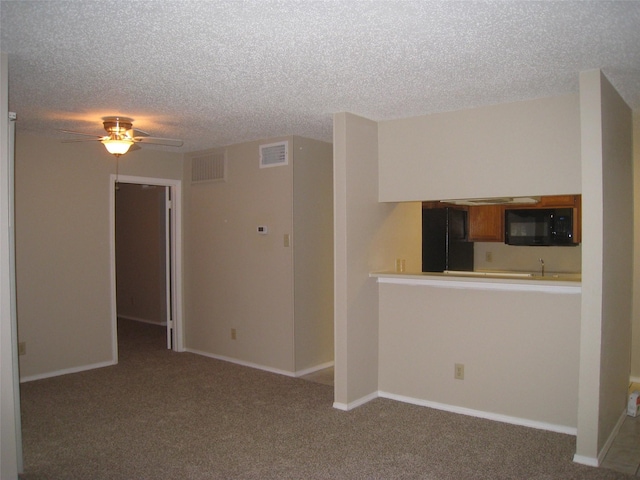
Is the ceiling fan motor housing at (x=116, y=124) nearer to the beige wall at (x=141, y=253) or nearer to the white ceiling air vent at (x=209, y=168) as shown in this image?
the white ceiling air vent at (x=209, y=168)

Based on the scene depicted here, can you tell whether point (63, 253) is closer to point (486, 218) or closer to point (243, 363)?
point (243, 363)

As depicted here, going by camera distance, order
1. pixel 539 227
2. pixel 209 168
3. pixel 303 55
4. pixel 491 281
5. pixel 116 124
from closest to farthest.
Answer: pixel 303 55 < pixel 491 281 < pixel 116 124 < pixel 539 227 < pixel 209 168

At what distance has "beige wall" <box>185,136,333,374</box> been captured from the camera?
5262 millimetres

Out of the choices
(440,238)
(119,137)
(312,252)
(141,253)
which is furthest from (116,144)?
(141,253)

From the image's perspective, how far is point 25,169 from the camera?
5039mm

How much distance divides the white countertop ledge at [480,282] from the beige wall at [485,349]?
38 mm

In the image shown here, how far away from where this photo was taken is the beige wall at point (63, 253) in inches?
199

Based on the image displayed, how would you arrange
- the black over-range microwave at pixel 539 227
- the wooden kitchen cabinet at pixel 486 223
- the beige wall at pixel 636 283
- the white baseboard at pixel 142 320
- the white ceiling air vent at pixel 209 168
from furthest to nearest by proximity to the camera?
1. the white baseboard at pixel 142 320
2. the wooden kitchen cabinet at pixel 486 223
3. the white ceiling air vent at pixel 209 168
4. the black over-range microwave at pixel 539 227
5. the beige wall at pixel 636 283

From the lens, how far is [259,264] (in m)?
5.51

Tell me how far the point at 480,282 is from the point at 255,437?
6.61 feet

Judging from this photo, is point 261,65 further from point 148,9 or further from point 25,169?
point 25,169

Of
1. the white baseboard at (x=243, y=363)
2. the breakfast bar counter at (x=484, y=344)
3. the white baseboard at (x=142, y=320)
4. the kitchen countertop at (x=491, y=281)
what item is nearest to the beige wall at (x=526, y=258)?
the kitchen countertop at (x=491, y=281)

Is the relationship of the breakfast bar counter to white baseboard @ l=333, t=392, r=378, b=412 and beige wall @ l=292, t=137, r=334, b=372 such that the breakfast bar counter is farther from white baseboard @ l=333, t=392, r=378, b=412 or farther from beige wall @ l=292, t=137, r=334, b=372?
beige wall @ l=292, t=137, r=334, b=372

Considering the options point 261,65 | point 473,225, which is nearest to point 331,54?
point 261,65
